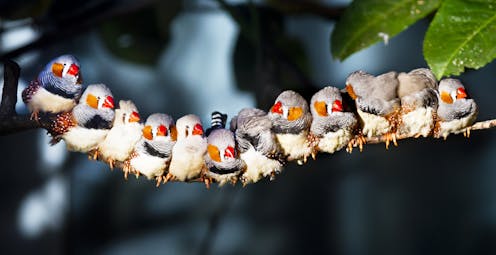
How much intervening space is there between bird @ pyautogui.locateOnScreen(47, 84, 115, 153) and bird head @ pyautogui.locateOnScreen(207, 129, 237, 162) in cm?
7

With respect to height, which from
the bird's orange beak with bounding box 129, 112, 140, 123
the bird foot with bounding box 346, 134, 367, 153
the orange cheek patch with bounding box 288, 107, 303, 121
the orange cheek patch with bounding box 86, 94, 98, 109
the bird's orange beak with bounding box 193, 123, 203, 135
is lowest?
the bird foot with bounding box 346, 134, 367, 153

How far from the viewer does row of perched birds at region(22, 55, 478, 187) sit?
357 millimetres

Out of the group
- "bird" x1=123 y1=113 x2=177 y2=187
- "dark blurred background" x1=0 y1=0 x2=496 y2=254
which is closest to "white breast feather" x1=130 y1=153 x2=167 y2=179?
"bird" x1=123 y1=113 x2=177 y2=187

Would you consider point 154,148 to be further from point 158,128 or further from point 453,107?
point 453,107

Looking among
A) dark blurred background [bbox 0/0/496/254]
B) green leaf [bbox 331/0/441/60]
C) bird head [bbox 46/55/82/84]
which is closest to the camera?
bird head [bbox 46/55/82/84]

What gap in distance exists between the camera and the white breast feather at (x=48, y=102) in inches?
13.8

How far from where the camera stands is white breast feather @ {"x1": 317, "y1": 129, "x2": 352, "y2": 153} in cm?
39

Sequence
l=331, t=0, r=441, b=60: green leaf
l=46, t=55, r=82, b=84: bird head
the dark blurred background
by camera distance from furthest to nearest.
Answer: the dark blurred background
l=331, t=0, r=441, b=60: green leaf
l=46, t=55, r=82, b=84: bird head

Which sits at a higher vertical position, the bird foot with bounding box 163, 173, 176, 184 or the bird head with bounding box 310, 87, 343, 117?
the bird head with bounding box 310, 87, 343, 117

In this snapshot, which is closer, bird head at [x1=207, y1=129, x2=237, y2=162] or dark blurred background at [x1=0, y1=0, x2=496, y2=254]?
bird head at [x1=207, y1=129, x2=237, y2=162]

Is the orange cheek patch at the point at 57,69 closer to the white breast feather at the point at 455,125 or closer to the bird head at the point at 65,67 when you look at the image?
the bird head at the point at 65,67

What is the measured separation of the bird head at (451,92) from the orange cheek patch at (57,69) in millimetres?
255

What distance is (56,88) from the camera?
0.35 meters

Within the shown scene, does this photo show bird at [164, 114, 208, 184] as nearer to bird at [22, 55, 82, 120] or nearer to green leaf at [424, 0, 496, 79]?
bird at [22, 55, 82, 120]
